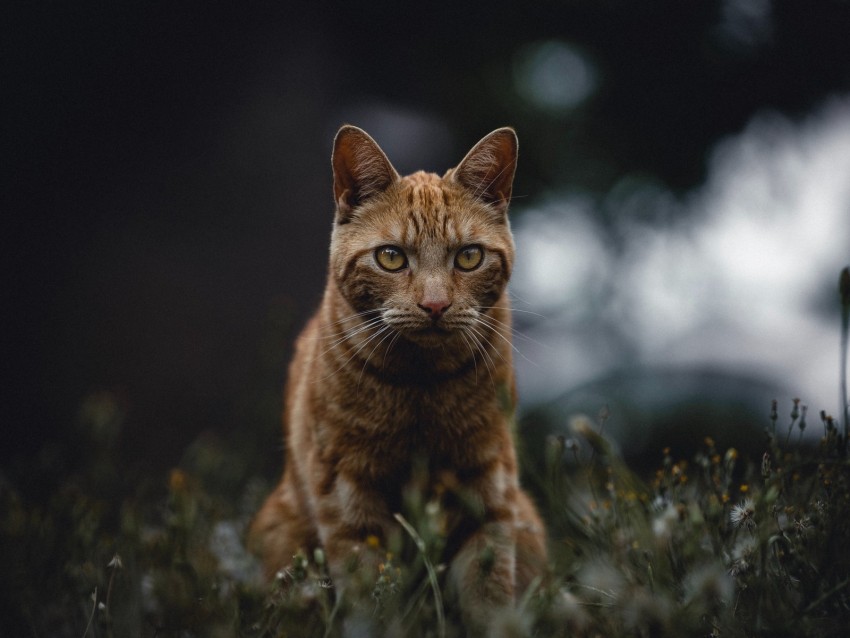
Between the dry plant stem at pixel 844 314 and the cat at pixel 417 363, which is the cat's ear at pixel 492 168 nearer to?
the cat at pixel 417 363

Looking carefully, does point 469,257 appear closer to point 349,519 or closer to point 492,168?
point 492,168

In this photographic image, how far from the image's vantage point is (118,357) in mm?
3729

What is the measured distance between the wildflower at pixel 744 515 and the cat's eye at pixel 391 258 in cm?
108

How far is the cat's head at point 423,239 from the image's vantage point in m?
1.87

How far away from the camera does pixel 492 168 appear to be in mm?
2074

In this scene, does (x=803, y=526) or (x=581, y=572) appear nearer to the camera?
(x=803, y=526)

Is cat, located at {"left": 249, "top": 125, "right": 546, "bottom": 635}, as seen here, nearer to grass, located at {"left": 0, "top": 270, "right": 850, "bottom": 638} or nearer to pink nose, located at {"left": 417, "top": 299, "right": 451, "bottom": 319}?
pink nose, located at {"left": 417, "top": 299, "right": 451, "bottom": 319}

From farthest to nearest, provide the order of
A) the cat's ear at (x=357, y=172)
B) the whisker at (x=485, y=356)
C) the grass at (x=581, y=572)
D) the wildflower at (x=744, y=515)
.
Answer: the cat's ear at (x=357, y=172) < the whisker at (x=485, y=356) < the wildflower at (x=744, y=515) < the grass at (x=581, y=572)

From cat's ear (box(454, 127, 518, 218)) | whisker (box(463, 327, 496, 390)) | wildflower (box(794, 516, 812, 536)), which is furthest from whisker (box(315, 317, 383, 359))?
wildflower (box(794, 516, 812, 536))

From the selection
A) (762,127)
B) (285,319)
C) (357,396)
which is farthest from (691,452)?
(357,396)

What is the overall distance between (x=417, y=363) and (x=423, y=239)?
368 millimetres

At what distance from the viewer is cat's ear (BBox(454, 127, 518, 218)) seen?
2.03 m

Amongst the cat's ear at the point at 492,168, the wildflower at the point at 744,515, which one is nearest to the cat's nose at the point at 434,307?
the cat's ear at the point at 492,168

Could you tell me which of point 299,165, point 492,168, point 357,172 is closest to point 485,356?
point 492,168
